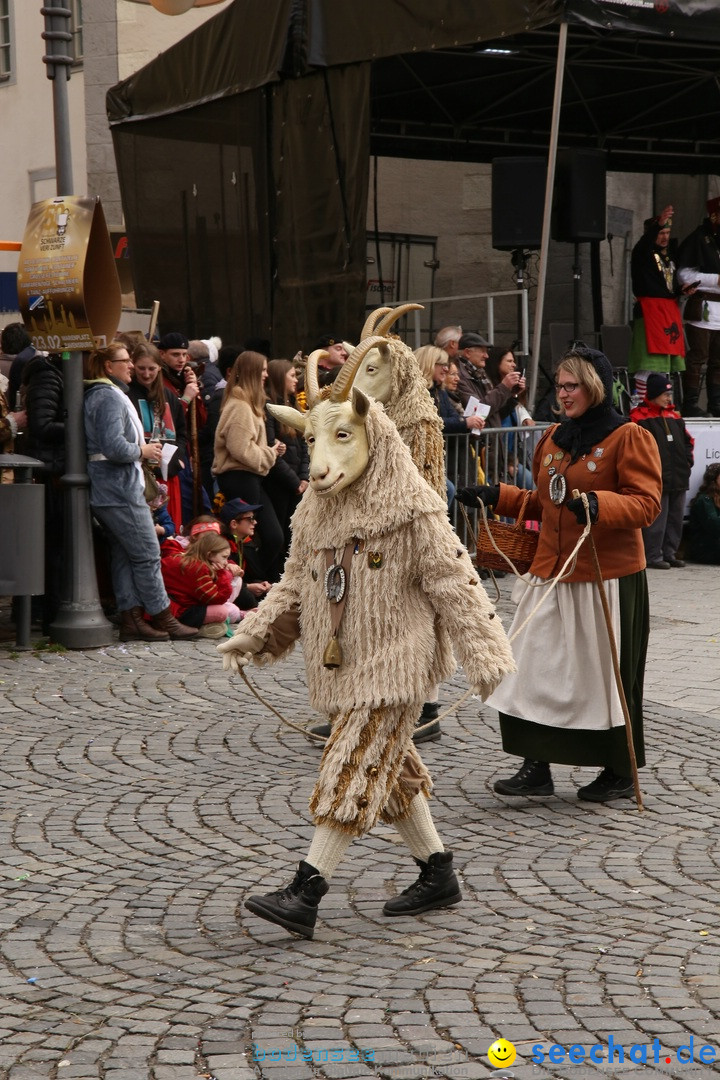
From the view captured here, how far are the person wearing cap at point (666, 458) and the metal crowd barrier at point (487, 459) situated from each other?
43.6 inches

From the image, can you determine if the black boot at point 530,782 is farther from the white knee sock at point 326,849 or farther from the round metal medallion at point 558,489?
the white knee sock at point 326,849

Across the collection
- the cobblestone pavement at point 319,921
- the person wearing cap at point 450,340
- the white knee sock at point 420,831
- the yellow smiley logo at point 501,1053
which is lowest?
the cobblestone pavement at point 319,921

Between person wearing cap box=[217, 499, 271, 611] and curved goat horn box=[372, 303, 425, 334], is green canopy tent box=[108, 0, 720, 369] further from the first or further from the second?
curved goat horn box=[372, 303, 425, 334]

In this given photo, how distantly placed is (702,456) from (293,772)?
827 cm

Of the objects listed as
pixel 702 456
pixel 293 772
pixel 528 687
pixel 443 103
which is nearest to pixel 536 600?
pixel 528 687

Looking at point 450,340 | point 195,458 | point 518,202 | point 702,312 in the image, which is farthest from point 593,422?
point 702,312

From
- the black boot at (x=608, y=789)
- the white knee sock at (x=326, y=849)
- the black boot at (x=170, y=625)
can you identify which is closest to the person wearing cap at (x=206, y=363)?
the black boot at (x=170, y=625)

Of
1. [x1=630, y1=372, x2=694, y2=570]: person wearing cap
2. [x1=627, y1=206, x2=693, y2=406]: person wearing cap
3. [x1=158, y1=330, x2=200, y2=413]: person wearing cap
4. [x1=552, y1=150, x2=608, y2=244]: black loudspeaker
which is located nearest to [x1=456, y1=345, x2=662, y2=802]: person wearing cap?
[x1=158, y1=330, x2=200, y2=413]: person wearing cap

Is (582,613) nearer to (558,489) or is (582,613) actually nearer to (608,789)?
(558,489)

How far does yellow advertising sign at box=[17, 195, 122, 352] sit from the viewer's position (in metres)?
9.44

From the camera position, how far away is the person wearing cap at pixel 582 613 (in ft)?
20.3

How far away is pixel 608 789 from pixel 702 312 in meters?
11.0

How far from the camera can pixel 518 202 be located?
48.0 feet

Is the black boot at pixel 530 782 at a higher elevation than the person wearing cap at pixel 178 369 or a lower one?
lower
